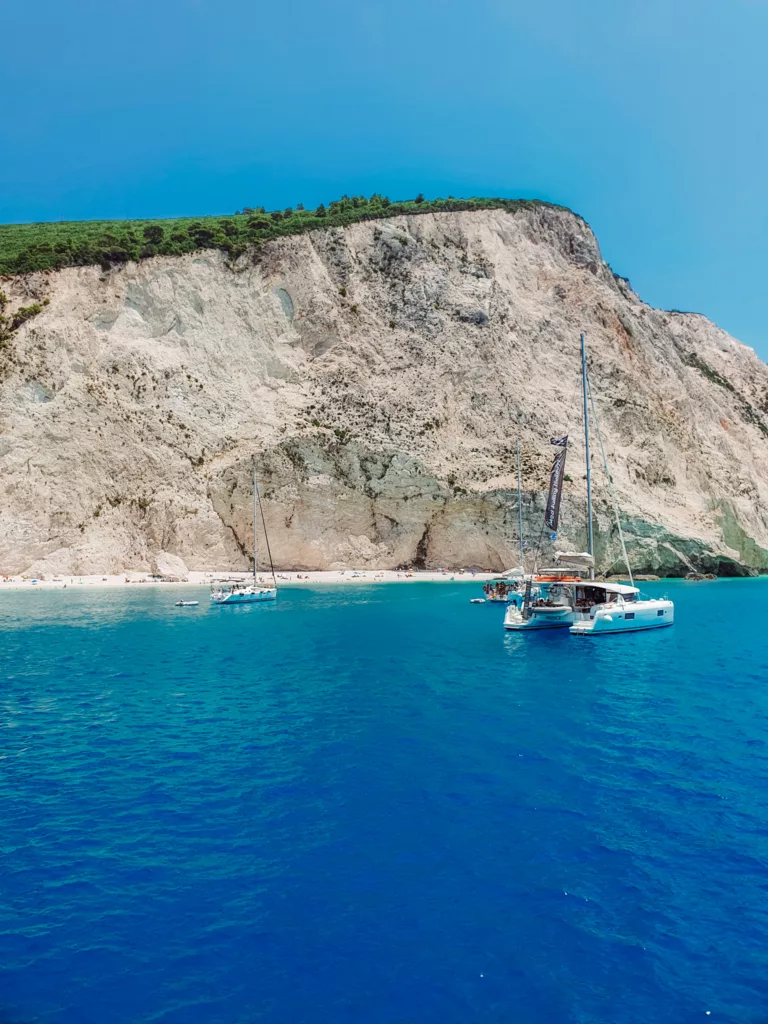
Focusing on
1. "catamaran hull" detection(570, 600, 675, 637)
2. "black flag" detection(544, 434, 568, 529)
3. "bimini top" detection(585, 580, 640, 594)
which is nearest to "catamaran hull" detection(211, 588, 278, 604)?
"black flag" detection(544, 434, 568, 529)

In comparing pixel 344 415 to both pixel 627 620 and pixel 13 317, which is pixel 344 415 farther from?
pixel 627 620

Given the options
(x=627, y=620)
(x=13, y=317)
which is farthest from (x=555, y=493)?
(x=13, y=317)

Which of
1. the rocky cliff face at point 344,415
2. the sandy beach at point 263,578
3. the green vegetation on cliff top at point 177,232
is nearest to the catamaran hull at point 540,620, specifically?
the sandy beach at point 263,578

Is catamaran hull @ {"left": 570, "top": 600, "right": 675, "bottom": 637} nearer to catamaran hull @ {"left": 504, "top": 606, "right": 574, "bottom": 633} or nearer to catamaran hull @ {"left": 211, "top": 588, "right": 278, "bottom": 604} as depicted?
catamaran hull @ {"left": 504, "top": 606, "right": 574, "bottom": 633}

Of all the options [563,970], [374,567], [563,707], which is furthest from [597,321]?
[563,970]

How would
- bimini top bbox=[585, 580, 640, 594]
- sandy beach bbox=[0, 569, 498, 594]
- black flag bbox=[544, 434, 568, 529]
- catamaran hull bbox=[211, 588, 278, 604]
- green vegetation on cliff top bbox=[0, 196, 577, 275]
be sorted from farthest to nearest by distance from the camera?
green vegetation on cliff top bbox=[0, 196, 577, 275] < sandy beach bbox=[0, 569, 498, 594] < catamaran hull bbox=[211, 588, 278, 604] < black flag bbox=[544, 434, 568, 529] < bimini top bbox=[585, 580, 640, 594]

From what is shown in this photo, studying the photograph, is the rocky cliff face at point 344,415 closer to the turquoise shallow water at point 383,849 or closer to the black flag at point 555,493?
the black flag at point 555,493
